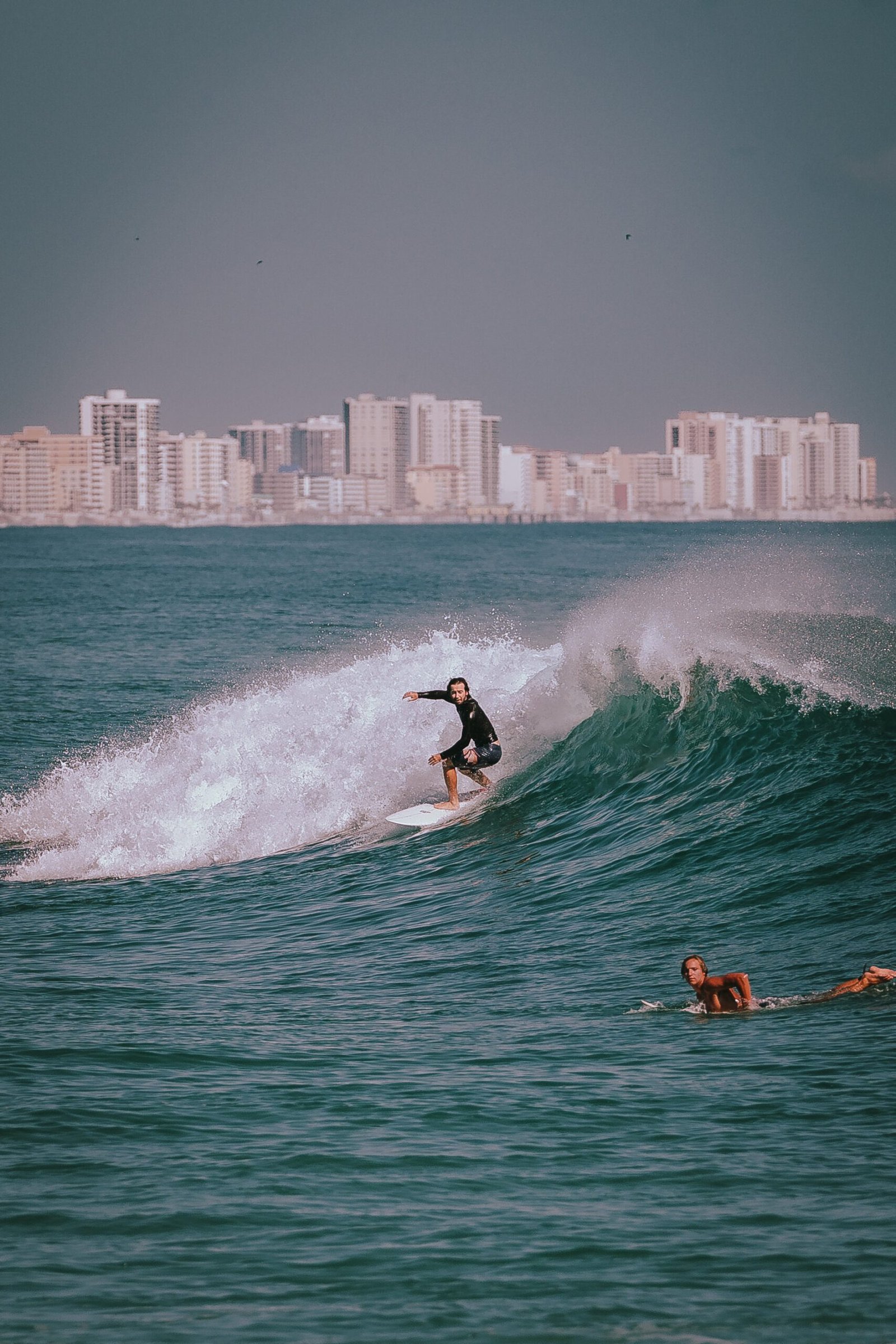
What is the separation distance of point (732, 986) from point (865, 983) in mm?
868

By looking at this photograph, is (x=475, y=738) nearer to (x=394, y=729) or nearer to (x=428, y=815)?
(x=428, y=815)

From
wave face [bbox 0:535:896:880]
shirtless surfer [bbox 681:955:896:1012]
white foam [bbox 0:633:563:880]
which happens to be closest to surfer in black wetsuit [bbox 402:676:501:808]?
wave face [bbox 0:535:896:880]

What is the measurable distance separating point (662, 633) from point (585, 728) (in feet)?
5.43

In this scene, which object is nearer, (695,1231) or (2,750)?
(695,1231)

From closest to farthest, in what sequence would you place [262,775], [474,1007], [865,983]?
1. [865,983]
2. [474,1007]
3. [262,775]

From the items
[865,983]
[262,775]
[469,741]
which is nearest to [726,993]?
[865,983]

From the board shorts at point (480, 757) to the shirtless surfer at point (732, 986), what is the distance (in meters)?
6.64

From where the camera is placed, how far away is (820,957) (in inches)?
416

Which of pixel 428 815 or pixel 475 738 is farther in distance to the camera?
pixel 428 815

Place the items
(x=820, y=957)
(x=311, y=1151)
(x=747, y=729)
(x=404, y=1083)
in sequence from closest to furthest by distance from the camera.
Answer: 1. (x=311, y=1151)
2. (x=404, y=1083)
3. (x=820, y=957)
4. (x=747, y=729)

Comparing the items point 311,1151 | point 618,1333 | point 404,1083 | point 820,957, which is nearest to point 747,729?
point 820,957

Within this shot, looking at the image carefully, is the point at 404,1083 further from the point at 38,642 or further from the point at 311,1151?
the point at 38,642

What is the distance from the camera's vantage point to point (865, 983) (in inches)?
380

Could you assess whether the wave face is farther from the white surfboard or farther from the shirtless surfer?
the shirtless surfer
